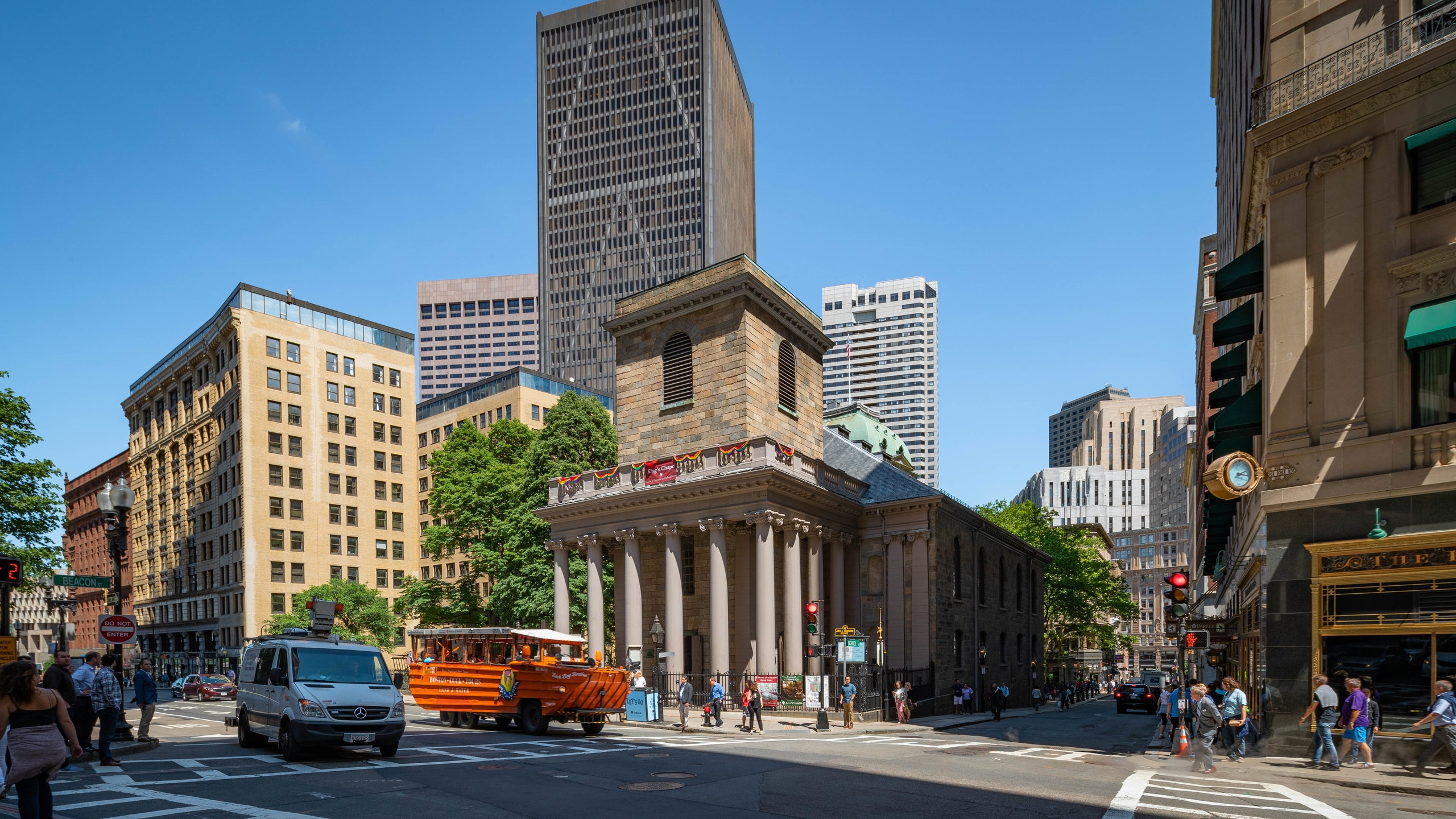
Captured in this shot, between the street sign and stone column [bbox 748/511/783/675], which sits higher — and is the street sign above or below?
above

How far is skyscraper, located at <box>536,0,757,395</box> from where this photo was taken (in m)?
143

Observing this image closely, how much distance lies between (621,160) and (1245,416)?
134 meters

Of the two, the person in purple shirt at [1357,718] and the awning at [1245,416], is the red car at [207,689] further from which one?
the person in purple shirt at [1357,718]

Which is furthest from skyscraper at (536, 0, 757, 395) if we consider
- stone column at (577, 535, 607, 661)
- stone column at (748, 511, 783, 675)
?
stone column at (748, 511, 783, 675)

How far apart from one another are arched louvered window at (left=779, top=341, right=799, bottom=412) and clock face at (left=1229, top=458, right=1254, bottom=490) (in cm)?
2512

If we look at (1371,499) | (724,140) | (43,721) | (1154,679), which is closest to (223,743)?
(43,721)

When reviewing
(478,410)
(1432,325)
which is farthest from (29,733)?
(478,410)

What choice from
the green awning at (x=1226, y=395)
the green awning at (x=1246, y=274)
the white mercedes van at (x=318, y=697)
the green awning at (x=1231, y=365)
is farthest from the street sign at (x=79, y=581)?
the green awning at (x=1226, y=395)

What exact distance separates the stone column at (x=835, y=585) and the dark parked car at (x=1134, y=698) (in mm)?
20547

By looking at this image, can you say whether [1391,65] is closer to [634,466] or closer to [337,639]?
[337,639]

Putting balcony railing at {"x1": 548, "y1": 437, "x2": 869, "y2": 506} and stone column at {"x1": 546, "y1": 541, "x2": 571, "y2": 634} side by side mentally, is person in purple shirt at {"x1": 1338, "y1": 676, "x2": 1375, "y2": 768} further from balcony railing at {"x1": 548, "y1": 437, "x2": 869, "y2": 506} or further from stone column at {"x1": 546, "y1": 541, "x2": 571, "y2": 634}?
stone column at {"x1": 546, "y1": 541, "x2": 571, "y2": 634}

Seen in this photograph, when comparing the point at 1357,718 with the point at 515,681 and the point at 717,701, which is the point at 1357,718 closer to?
the point at 717,701

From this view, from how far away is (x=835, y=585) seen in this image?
42156mm

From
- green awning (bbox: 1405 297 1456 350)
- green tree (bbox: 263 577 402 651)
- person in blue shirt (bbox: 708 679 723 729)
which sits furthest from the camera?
green tree (bbox: 263 577 402 651)
